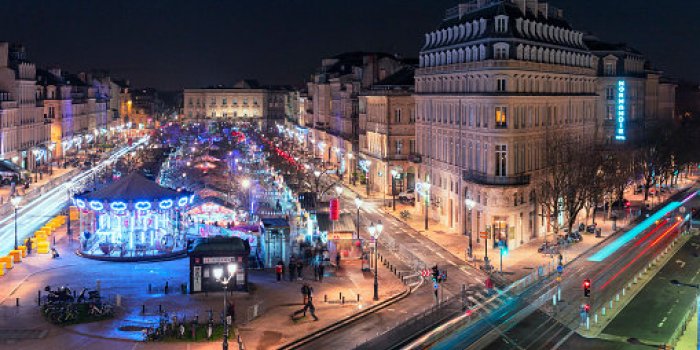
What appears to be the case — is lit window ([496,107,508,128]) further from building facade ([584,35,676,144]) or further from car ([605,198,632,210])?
building facade ([584,35,676,144])

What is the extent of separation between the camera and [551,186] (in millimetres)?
64250

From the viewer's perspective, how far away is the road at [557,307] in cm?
3750

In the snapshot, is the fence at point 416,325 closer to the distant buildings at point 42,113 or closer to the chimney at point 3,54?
the distant buildings at point 42,113

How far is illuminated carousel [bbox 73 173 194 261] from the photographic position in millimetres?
58219

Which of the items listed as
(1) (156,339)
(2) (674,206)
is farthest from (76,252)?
(2) (674,206)

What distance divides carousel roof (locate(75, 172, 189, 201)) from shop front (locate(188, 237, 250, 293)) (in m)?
12.7

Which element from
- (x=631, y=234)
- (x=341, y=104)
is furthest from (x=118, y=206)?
(x=341, y=104)

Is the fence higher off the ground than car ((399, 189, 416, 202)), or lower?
lower

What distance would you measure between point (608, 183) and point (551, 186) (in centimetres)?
950

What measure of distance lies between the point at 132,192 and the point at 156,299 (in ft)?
48.7

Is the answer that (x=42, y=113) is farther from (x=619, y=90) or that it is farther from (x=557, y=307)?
(x=557, y=307)

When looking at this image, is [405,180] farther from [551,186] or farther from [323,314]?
[323,314]

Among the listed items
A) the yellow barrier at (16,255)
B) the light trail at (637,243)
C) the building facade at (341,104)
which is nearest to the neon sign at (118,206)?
the yellow barrier at (16,255)

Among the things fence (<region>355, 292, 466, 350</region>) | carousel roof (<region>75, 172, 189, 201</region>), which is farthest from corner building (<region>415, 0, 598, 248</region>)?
carousel roof (<region>75, 172, 189, 201</region>)
